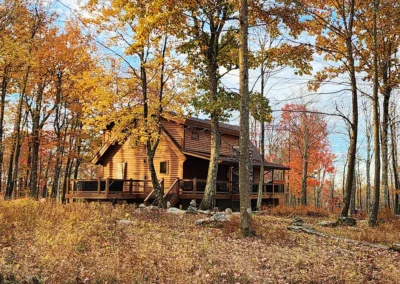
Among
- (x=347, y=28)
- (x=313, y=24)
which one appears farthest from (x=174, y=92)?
(x=347, y=28)

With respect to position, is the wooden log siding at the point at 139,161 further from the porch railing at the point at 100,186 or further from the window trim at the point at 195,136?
the window trim at the point at 195,136

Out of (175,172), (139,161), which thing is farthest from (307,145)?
(139,161)

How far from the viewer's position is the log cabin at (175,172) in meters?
20.7

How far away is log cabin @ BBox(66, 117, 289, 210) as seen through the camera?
2073cm

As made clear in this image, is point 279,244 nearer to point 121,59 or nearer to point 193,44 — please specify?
point 193,44

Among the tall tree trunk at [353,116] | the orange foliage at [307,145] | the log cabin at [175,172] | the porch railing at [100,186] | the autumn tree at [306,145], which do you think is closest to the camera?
the tall tree trunk at [353,116]

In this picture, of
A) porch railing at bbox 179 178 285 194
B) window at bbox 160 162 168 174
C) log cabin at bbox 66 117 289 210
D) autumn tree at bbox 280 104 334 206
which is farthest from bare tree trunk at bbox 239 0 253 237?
autumn tree at bbox 280 104 334 206

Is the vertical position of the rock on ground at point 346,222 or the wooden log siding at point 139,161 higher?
the wooden log siding at point 139,161

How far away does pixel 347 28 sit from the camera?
1348cm

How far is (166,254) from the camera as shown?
6516 mm

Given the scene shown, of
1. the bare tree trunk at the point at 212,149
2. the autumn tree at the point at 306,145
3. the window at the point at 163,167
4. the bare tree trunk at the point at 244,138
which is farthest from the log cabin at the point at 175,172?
the bare tree trunk at the point at 244,138

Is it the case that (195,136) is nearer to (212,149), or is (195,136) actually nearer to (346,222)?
(212,149)

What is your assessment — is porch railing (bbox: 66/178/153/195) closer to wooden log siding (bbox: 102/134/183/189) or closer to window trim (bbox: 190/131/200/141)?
wooden log siding (bbox: 102/134/183/189)

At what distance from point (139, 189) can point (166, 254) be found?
1808 cm
